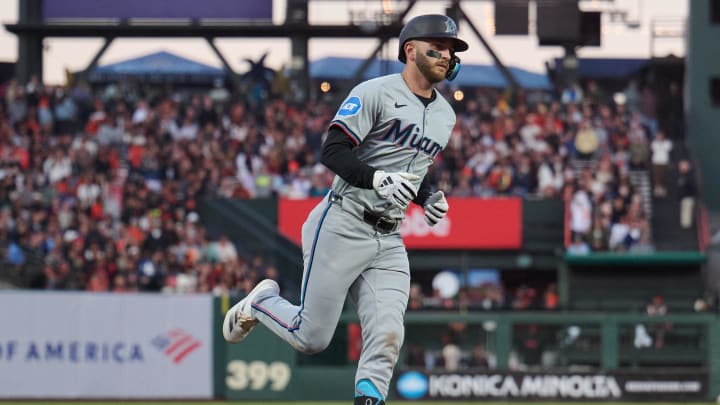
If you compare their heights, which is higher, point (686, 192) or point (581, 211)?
point (686, 192)

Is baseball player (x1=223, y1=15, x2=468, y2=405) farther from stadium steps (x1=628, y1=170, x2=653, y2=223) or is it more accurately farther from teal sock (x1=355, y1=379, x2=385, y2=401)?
stadium steps (x1=628, y1=170, x2=653, y2=223)

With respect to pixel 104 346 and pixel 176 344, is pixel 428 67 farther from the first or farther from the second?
pixel 104 346

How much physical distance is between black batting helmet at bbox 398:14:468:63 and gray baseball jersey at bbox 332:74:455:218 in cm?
27

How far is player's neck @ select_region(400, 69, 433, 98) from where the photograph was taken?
25.0 ft

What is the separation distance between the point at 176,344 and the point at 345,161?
11.2m

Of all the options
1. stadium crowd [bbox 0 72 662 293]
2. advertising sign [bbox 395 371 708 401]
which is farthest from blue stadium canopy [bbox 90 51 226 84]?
advertising sign [bbox 395 371 708 401]

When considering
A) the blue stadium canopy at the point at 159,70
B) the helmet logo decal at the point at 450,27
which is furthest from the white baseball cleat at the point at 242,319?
the blue stadium canopy at the point at 159,70

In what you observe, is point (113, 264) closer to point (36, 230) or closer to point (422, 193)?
point (36, 230)

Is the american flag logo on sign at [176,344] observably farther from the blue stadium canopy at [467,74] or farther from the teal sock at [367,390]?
the blue stadium canopy at [467,74]

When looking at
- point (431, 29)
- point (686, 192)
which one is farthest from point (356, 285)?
point (686, 192)

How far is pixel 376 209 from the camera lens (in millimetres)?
7504

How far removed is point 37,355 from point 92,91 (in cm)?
955

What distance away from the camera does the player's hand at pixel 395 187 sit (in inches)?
280

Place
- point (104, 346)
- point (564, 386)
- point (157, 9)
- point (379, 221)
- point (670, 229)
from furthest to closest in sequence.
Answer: point (157, 9)
point (670, 229)
point (104, 346)
point (564, 386)
point (379, 221)
